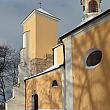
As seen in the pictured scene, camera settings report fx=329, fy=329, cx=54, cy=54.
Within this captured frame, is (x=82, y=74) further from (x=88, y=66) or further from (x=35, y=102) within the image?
(x=35, y=102)

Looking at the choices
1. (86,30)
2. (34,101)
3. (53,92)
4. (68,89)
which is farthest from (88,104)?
(34,101)

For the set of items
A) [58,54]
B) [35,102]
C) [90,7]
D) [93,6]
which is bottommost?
[35,102]

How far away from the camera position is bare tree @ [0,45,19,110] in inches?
1474

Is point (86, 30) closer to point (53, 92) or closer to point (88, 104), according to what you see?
point (88, 104)

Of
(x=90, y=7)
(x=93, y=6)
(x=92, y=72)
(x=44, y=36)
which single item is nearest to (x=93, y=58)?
(x=92, y=72)

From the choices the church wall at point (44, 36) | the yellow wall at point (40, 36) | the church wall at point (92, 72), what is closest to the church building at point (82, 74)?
the church wall at point (92, 72)

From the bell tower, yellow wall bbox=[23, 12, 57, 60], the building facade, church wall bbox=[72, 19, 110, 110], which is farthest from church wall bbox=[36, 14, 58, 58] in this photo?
church wall bbox=[72, 19, 110, 110]

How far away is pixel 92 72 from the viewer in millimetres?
14156

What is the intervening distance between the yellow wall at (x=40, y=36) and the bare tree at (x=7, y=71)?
6.12 metres

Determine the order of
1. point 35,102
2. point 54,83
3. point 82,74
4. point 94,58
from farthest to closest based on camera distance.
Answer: point 35,102 → point 54,83 → point 82,74 → point 94,58

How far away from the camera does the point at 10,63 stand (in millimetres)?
39094

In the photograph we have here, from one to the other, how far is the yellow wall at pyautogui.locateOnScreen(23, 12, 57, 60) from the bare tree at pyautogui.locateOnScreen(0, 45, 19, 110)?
6.12m

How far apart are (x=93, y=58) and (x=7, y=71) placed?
2505 centimetres

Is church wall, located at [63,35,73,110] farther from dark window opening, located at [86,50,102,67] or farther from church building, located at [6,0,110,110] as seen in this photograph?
dark window opening, located at [86,50,102,67]
